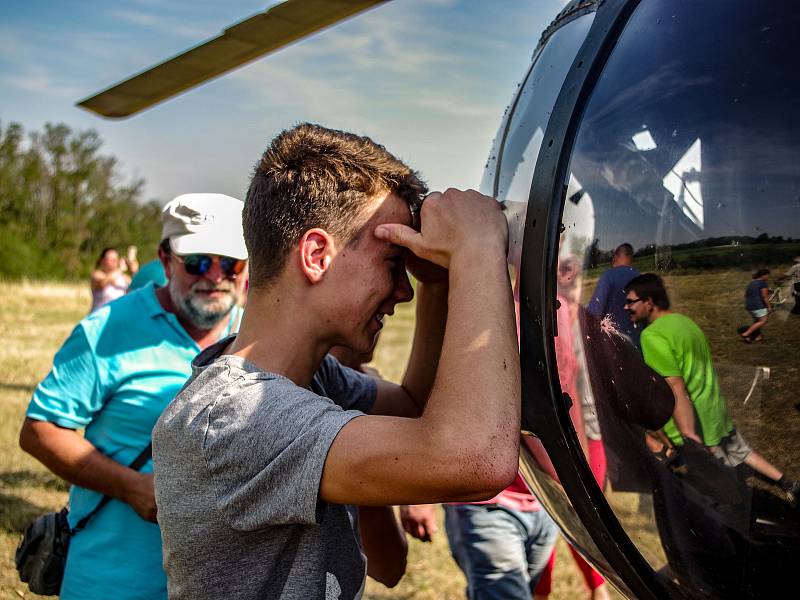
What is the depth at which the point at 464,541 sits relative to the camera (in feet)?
12.1

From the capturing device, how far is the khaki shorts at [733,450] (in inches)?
Answer: 50.6

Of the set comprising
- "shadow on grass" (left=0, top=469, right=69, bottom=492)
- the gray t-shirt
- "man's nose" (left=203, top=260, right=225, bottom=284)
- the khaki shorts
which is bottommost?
"shadow on grass" (left=0, top=469, right=69, bottom=492)

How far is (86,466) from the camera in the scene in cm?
296

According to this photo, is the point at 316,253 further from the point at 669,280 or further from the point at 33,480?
the point at 33,480

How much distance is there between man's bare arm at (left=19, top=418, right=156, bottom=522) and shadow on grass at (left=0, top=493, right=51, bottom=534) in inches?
133

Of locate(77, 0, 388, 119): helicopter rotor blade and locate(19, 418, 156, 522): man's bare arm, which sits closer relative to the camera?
locate(77, 0, 388, 119): helicopter rotor blade

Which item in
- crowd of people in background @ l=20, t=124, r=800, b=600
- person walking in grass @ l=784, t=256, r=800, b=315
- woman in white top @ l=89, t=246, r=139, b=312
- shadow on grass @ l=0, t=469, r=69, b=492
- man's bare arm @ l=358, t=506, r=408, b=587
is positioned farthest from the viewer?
woman in white top @ l=89, t=246, r=139, b=312

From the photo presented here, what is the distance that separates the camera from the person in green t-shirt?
130 centimetres

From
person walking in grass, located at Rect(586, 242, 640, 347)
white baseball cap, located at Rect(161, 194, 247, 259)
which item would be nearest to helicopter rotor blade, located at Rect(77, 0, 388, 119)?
person walking in grass, located at Rect(586, 242, 640, 347)

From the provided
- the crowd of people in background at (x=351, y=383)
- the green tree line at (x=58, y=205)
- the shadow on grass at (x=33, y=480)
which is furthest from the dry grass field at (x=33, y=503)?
the green tree line at (x=58, y=205)

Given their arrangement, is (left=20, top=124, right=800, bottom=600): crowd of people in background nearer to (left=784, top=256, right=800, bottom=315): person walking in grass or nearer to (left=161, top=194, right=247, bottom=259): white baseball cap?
(left=784, top=256, right=800, bottom=315): person walking in grass

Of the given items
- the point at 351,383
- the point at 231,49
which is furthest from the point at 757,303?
the point at 231,49

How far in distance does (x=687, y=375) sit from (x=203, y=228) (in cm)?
239

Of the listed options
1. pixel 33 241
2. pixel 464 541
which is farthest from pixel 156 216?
pixel 464 541
